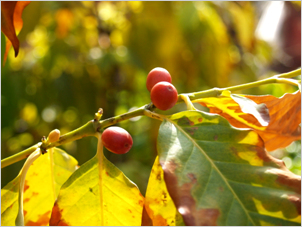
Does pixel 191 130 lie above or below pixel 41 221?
above

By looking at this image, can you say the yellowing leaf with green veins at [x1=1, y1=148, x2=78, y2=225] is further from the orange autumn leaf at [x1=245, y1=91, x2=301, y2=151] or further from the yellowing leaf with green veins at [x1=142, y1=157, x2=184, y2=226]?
the orange autumn leaf at [x1=245, y1=91, x2=301, y2=151]

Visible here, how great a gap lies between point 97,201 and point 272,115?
325mm

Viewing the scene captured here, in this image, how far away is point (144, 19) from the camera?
2.00 metres

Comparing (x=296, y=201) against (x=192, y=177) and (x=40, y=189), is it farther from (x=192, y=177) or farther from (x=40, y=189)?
(x=40, y=189)

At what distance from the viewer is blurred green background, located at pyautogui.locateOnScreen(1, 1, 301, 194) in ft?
6.17

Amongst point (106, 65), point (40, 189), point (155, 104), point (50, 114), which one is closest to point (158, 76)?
point (155, 104)

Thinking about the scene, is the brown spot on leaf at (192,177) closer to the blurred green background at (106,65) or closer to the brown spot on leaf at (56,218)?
the brown spot on leaf at (56,218)

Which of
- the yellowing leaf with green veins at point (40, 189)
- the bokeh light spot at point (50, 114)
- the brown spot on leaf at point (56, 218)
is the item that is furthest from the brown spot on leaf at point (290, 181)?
the bokeh light spot at point (50, 114)

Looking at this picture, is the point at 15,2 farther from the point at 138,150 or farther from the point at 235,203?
the point at 138,150

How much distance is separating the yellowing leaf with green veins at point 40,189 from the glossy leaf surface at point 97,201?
0.14m

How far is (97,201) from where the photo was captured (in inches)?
20.5

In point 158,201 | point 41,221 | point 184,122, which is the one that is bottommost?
point 41,221

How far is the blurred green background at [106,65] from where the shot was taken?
1.88m

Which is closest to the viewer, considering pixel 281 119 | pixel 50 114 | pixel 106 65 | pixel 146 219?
pixel 146 219
